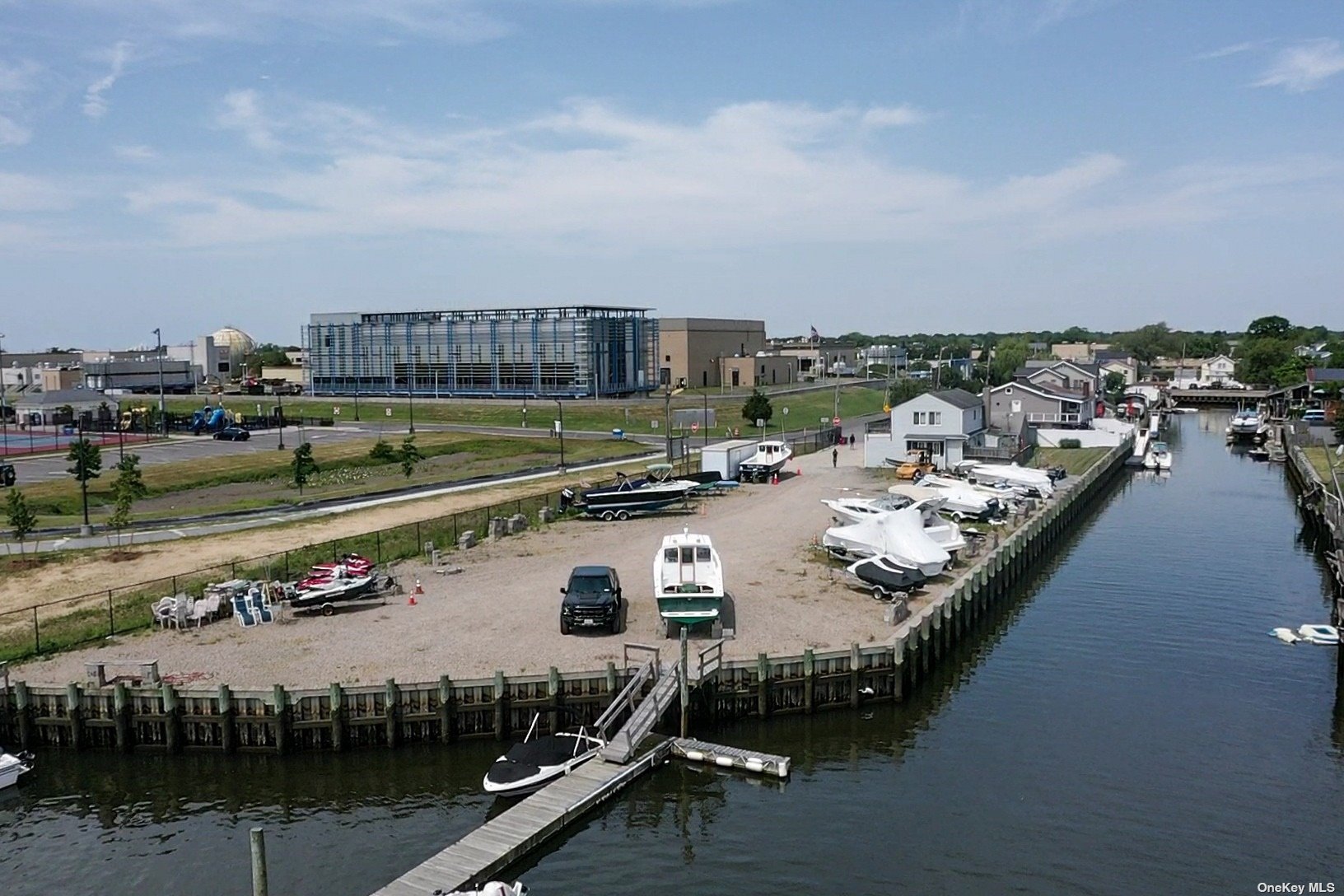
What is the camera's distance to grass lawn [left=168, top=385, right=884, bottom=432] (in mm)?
104250

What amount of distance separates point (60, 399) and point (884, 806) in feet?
385

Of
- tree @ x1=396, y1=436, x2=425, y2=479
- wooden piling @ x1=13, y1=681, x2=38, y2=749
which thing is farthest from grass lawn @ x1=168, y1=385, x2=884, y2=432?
wooden piling @ x1=13, y1=681, x2=38, y2=749

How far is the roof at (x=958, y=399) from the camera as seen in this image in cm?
6900

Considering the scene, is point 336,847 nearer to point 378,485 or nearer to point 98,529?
point 98,529

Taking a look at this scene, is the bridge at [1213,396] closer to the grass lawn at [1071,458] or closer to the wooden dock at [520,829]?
the grass lawn at [1071,458]

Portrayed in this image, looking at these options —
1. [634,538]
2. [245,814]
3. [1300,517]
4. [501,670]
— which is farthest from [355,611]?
[1300,517]

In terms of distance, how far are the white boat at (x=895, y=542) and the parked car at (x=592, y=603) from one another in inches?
438

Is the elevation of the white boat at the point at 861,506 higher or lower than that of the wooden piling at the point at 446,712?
higher

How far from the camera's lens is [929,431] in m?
68.3

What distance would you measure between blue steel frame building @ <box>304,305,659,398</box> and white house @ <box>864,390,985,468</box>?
62836mm

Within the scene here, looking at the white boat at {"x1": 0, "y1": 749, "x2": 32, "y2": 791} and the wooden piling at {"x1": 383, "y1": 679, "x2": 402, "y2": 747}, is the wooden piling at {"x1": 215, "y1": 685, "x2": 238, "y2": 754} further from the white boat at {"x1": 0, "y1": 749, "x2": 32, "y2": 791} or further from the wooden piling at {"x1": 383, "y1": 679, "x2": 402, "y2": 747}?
the white boat at {"x1": 0, "y1": 749, "x2": 32, "y2": 791}

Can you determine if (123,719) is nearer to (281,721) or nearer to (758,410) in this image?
(281,721)

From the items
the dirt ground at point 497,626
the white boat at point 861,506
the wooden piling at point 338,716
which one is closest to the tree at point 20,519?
the dirt ground at point 497,626

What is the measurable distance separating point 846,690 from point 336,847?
13613 millimetres
